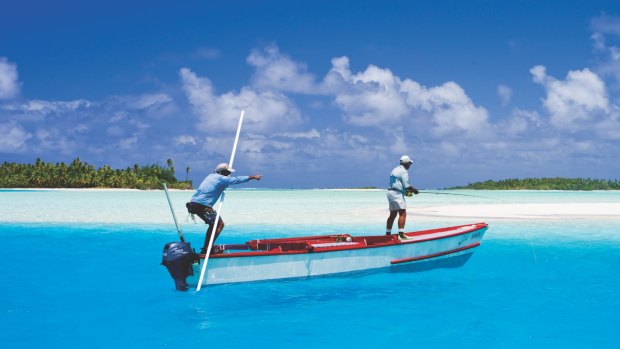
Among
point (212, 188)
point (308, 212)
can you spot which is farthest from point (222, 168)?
point (308, 212)

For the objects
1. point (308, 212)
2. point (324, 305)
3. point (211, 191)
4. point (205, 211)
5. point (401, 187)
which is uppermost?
point (401, 187)

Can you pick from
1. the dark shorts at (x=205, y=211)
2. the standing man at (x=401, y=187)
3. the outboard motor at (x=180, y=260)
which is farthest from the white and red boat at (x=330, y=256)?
the dark shorts at (x=205, y=211)

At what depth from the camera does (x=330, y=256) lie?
12.0 m

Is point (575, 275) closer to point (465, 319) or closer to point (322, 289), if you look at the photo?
point (465, 319)

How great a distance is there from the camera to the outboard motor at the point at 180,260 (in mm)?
10766

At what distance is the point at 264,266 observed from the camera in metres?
11.5

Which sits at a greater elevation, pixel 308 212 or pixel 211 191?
pixel 211 191

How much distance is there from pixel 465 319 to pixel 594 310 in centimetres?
249

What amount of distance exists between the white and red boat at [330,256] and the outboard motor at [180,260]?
14cm

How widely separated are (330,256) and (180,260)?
3.14m

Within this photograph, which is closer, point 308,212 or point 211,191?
point 211,191

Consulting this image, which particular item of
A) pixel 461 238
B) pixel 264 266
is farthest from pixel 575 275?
pixel 264 266

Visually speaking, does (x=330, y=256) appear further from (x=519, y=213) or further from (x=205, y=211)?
(x=519, y=213)

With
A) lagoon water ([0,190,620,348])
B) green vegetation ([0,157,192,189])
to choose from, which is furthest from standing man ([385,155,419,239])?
green vegetation ([0,157,192,189])
